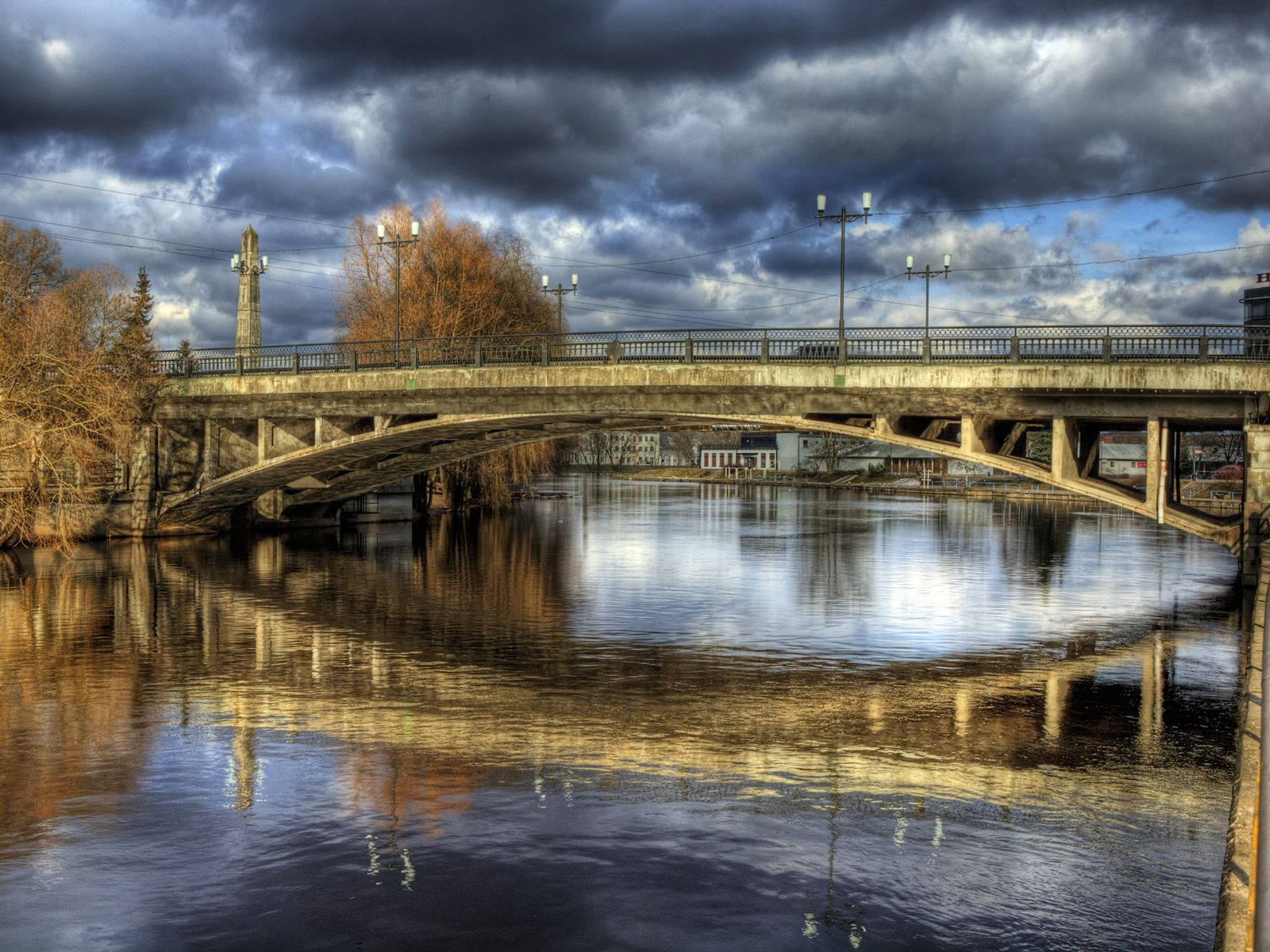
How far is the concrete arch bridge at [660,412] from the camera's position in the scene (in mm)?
30406

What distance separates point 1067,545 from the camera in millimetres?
49406

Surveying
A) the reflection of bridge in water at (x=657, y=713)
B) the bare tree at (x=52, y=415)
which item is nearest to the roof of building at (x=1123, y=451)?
the reflection of bridge in water at (x=657, y=713)

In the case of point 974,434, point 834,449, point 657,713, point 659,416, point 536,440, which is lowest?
point 657,713

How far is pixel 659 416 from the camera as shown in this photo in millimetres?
37250

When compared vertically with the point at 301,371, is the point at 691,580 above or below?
below

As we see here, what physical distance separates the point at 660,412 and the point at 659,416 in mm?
1003

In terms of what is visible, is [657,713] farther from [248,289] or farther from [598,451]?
[598,451]

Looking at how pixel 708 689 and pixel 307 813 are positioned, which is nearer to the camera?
pixel 307 813

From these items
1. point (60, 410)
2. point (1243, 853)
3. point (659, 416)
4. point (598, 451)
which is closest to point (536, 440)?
point (659, 416)

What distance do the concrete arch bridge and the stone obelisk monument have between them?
840 centimetres

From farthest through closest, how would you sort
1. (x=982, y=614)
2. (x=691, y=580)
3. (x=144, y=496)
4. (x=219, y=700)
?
(x=144, y=496)
(x=691, y=580)
(x=982, y=614)
(x=219, y=700)

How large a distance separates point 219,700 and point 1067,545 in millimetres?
39615

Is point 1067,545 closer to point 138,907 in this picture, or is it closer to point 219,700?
point 219,700

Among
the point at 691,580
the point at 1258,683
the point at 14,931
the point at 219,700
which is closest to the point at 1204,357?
the point at 691,580
